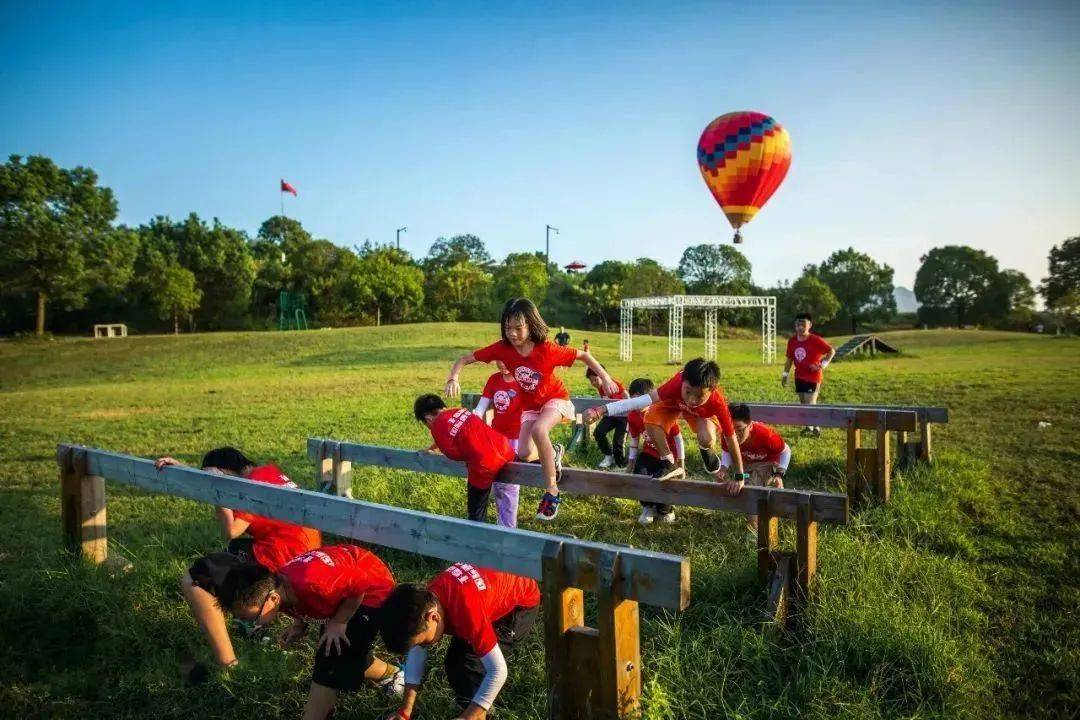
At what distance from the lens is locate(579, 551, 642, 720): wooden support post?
2676 mm

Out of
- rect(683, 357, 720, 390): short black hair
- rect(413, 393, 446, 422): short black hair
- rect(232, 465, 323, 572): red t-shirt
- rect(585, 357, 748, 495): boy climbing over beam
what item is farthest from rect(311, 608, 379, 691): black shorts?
rect(683, 357, 720, 390): short black hair

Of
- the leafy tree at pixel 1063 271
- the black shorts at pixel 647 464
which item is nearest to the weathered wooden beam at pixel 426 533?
the black shorts at pixel 647 464

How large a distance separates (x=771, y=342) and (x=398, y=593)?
31.0 m

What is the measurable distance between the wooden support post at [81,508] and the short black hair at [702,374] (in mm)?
4874

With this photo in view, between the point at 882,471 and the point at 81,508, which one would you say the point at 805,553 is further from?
the point at 81,508

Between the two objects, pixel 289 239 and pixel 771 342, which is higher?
pixel 289 239

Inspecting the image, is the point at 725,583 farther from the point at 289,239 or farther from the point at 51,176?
the point at 289,239

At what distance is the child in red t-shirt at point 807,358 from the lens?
10.7 meters

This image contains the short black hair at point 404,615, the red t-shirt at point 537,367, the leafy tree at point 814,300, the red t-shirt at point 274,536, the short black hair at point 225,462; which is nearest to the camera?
the short black hair at point 404,615

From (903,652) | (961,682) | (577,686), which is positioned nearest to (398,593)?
(577,686)

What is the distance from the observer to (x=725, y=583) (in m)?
4.36

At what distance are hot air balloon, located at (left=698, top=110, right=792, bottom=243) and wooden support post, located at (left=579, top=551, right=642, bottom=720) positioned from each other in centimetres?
2115

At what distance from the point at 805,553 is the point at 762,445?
8.38ft

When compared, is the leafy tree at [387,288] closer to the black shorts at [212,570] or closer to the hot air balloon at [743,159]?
the hot air balloon at [743,159]
